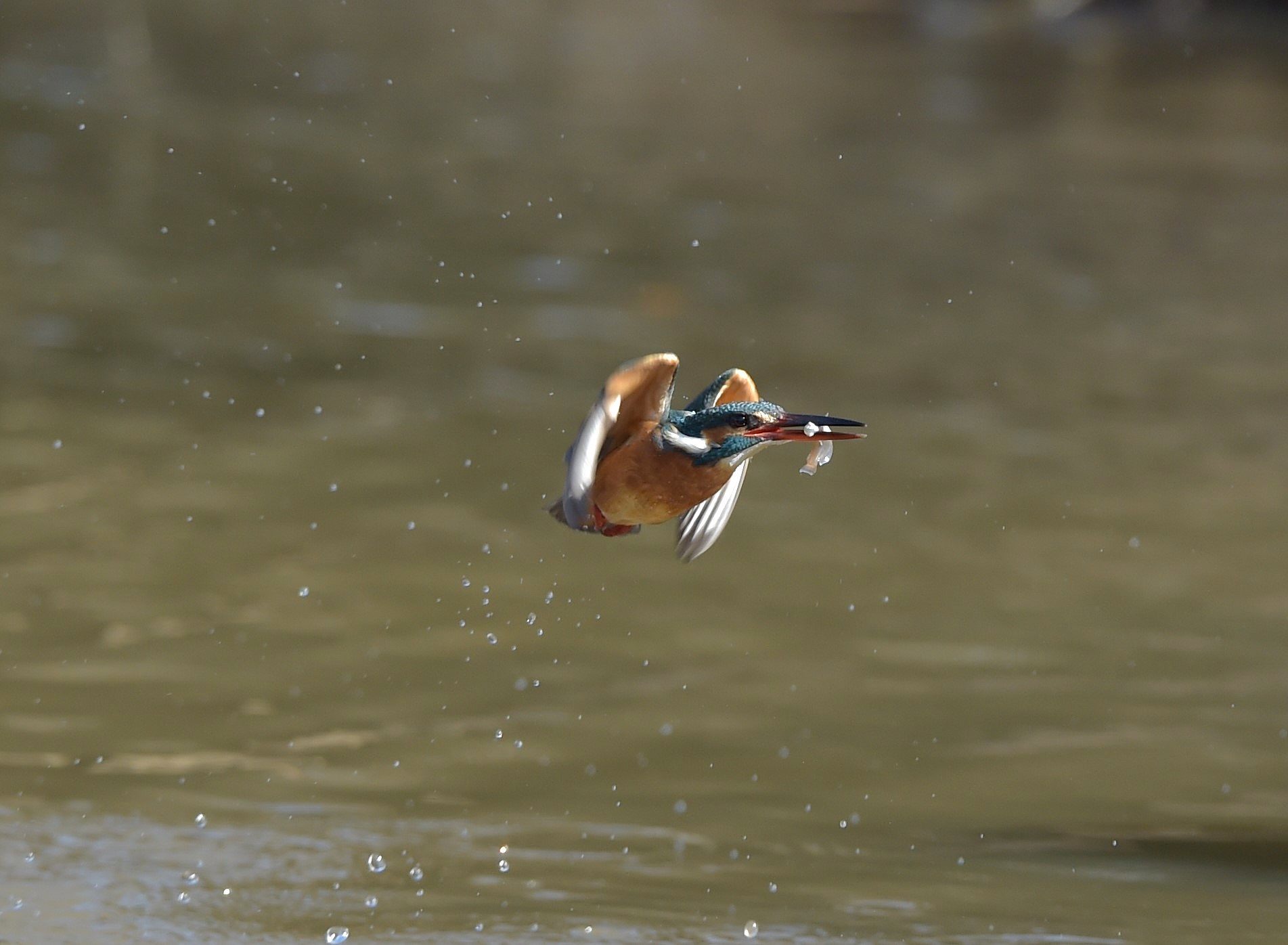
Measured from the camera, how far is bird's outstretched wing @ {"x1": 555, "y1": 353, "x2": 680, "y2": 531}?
3131 millimetres

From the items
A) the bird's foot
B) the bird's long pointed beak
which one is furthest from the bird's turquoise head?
the bird's foot

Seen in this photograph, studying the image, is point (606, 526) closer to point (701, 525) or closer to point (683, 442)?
point (683, 442)

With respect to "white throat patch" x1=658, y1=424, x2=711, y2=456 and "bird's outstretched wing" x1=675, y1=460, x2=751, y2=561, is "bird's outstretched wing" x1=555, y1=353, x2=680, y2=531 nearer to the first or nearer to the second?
"white throat patch" x1=658, y1=424, x2=711, y2=456

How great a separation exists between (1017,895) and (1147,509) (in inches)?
141

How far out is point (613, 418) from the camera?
3182 mm

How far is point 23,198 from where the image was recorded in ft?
39.0

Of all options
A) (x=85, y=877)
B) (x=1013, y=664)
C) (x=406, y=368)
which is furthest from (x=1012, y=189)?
(x=85, y=877)

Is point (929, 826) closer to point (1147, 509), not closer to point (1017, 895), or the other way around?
point (1017, 895)

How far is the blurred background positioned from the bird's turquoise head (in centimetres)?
135

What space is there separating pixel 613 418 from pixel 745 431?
224 millimetres

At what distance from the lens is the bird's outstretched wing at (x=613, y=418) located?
3.13m

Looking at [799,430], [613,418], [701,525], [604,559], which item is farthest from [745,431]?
[604,559]

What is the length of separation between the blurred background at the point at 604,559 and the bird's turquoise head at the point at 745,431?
1.35m

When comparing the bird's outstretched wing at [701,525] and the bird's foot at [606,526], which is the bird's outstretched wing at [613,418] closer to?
the bird's foot at [606,526]
